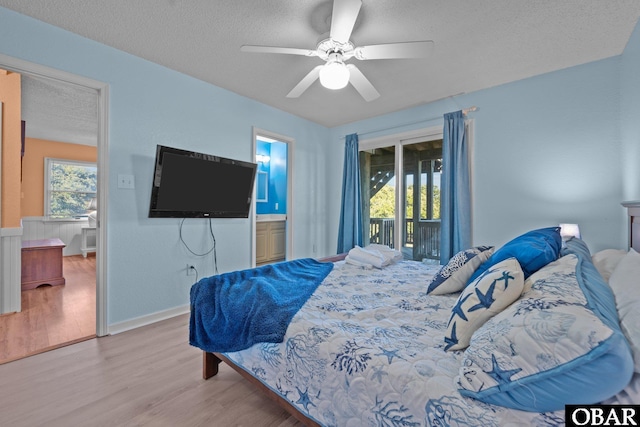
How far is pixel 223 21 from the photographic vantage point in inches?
82.8

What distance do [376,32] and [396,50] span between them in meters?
0.45

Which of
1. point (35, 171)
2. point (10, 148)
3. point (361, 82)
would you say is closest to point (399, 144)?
point (361, 82)

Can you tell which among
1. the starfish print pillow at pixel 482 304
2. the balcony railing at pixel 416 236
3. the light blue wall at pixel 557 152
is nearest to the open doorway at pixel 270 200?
the balcony railing at pixel 416 236

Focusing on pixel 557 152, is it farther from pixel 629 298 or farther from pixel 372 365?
pixel 372 365

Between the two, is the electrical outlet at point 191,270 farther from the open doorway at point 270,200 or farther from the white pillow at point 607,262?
the white pillow at point 607,262

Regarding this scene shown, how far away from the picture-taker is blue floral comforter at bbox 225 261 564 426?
821 mm

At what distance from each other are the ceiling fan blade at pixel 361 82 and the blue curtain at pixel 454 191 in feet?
4.75

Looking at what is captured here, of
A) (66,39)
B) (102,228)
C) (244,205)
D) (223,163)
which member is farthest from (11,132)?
(244,205)

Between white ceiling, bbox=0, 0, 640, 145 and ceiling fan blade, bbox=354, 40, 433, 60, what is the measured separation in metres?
0.29

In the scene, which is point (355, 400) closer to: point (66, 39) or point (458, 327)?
point (458, 327)

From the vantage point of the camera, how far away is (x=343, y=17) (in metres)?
1.63

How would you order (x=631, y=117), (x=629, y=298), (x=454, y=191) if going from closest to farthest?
(x=629, y=298) → (x=631, y=117) → (x=454, y=191)

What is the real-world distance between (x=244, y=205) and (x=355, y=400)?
2.71 meters

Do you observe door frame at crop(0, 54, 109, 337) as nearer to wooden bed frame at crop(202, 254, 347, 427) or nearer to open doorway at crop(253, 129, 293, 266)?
wooden bed frame at crop(202, 254, 347, 427)
